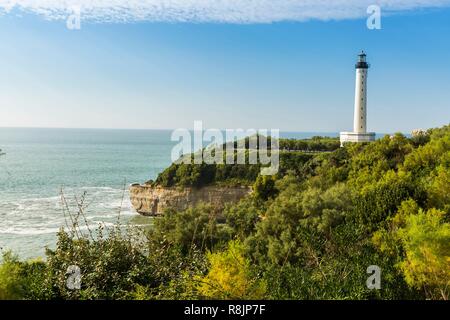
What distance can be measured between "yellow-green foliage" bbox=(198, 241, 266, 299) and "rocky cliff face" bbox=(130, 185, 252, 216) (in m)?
32.4

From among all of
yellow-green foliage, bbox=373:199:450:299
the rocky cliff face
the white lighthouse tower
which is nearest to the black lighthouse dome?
the white lighthouse tower

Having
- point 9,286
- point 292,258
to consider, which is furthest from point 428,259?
point 9,286

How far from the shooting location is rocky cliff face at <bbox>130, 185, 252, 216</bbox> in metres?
39.7

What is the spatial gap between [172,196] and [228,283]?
34043 millimetres

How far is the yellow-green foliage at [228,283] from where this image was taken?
6212 millimetres

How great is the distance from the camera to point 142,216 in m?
40.2

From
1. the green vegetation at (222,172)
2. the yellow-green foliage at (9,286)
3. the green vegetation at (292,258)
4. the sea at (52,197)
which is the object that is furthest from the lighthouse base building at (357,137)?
the yellow-green foliage at (9,286)

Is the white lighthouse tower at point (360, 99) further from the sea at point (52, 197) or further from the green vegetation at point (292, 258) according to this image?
the green vegetation at point (292, 258)

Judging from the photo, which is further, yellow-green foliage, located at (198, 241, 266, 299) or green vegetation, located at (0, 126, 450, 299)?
green vegetation, located at (0, 126, 450, 299)

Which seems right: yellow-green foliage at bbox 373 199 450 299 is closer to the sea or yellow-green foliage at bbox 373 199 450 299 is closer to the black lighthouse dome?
the sea

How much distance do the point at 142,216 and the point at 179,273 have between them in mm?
33894

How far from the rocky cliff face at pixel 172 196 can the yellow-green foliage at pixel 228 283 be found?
3241 cm

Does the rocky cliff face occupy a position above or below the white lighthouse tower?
below

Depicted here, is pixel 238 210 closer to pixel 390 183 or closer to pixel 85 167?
pixel 390 183
